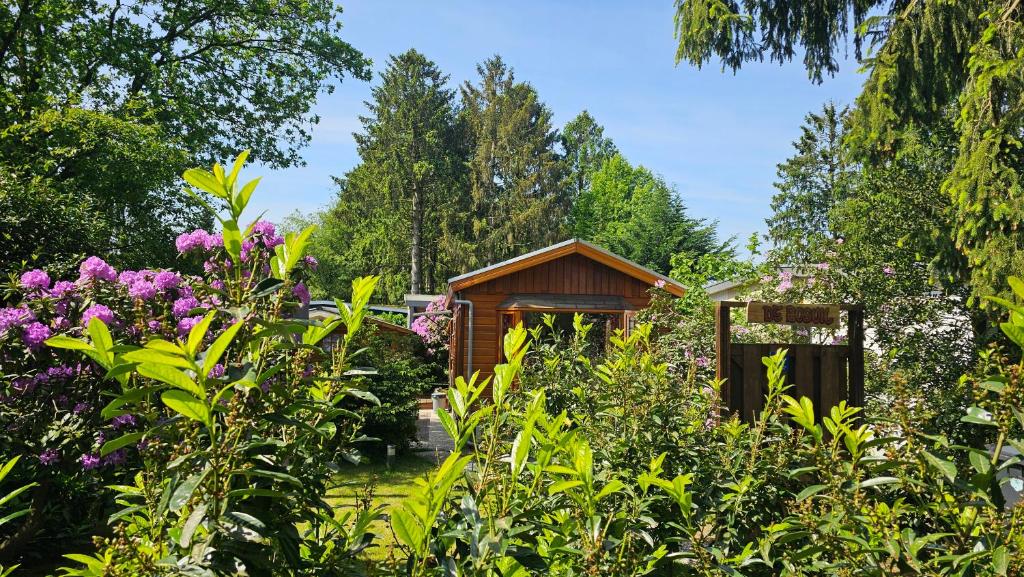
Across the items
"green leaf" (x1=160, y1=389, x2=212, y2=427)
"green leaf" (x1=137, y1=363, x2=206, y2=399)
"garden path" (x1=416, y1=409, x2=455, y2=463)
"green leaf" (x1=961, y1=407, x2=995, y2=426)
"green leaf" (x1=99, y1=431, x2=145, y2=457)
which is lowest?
"garden path" (x1=416, y1=409, x2=455, y2=463)

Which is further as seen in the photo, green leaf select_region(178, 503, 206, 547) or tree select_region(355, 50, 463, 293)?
tree select_region(355, 50, 463, 293)

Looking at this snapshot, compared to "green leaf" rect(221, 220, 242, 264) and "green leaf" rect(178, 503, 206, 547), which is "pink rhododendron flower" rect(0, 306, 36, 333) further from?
"green leaf" rect(178, 503, 206, 547)

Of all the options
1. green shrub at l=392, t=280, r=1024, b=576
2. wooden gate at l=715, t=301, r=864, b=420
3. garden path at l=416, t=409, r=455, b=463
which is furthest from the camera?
garden path at l=416, t=409, r=455, b=463

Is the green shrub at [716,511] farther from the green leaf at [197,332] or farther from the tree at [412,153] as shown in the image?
the tree at [412,153]

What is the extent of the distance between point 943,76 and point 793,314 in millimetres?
3292

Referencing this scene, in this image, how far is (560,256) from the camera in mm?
13289

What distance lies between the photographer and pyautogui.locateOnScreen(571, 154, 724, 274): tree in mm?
33875

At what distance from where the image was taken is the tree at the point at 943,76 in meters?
5.15

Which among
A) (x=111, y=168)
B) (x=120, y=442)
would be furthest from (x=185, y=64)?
(x=120, y=442)

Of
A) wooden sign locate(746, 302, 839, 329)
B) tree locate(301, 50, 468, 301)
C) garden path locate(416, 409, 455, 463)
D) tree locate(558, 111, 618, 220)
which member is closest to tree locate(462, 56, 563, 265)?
tree locate(301, 50, 468, 301)

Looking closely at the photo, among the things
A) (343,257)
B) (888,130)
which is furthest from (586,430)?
(343,257)

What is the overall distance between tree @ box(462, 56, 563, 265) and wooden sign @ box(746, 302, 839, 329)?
27652 mm

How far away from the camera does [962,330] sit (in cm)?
706

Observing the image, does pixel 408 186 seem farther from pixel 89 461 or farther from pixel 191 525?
pixel 191 525
